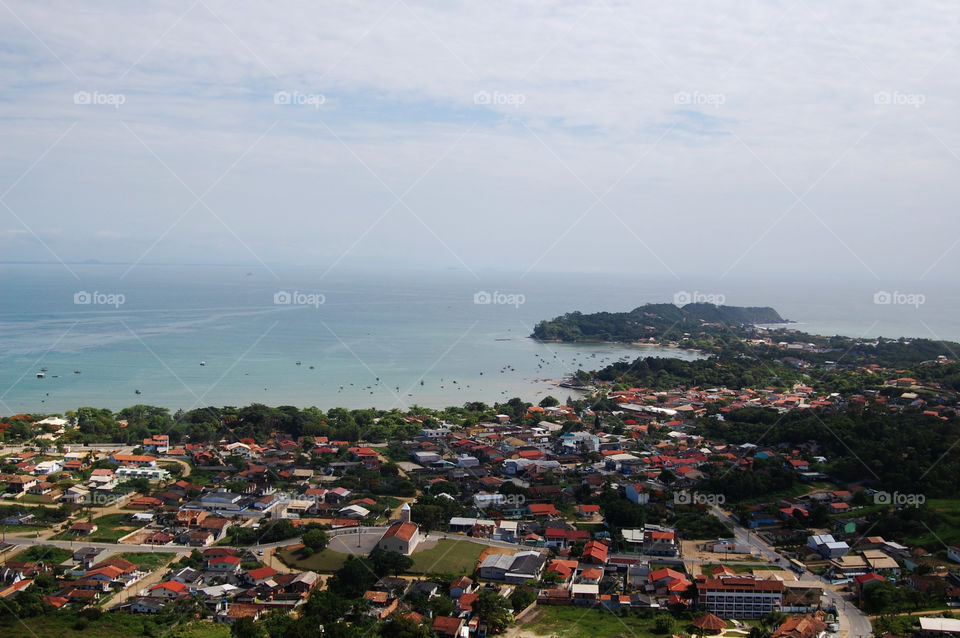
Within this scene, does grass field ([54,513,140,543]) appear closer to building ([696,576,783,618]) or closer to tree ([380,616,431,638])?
tree ([380,616,431,638])

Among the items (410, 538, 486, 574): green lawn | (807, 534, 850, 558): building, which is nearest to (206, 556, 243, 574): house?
(410, 538, 486, 574): green lawn

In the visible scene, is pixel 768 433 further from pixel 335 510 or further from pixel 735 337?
pixel 735 337

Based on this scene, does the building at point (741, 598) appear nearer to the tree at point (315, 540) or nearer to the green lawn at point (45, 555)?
the tree at point (315, 540)

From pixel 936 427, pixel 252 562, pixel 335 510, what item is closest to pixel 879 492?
pixel 936 427

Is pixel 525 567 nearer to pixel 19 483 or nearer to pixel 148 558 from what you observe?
pixel 148 558

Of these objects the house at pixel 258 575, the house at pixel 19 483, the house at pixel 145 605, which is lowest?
the house at pixel 145 605

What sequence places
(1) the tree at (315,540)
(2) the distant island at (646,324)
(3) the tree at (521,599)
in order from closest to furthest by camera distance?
(3) the tree at (521,599) < (1) the tree at (315,540) < (2) the distant island at (646,324)

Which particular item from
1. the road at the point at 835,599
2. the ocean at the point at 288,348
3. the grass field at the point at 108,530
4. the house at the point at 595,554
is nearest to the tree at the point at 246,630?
the grass field at the point at 108,530
